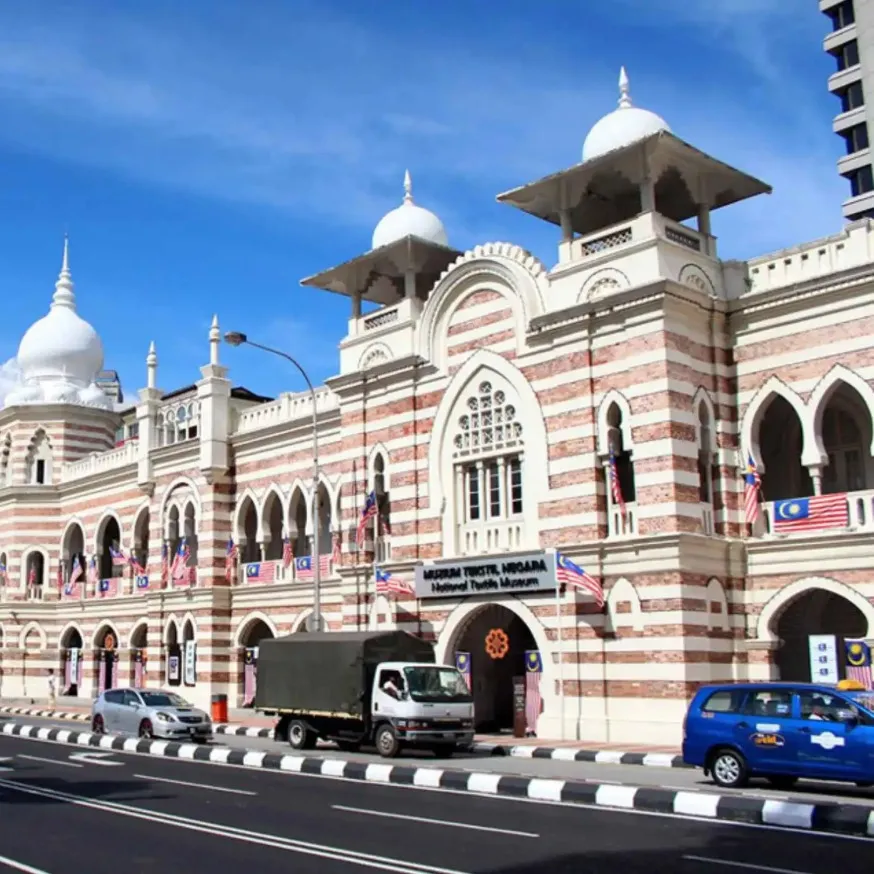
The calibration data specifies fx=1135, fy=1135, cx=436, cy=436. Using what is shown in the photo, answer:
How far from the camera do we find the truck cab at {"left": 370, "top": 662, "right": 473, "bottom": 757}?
21.0 meters

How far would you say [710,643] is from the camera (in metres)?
22.1

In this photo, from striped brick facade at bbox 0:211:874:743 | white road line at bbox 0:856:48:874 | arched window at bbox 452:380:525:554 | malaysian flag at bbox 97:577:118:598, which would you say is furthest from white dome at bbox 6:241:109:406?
white road line at bbox 0:856:48:874

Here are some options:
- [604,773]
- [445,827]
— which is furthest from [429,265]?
[445,827]

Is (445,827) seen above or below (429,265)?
below

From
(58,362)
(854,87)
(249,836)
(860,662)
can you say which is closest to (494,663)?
(860,662)

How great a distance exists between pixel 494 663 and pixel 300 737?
6010 mm

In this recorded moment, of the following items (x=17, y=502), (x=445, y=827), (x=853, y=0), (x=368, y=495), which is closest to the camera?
(x=445, y=827)

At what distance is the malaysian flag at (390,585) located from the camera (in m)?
26.8

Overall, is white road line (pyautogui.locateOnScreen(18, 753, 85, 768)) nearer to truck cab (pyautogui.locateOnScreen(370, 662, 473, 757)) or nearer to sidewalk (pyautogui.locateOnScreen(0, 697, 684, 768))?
truck cab (pyautogui.locateOnScreen(370, 662, 473, 757))

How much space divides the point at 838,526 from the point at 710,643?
331 cm

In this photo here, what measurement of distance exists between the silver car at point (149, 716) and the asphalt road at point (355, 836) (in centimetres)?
837

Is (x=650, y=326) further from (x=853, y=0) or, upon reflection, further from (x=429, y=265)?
(x=853, y=0)

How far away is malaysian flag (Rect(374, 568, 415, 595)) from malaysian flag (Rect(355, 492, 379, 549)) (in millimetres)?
1253

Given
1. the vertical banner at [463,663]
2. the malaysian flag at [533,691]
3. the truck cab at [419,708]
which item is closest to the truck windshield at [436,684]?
the truck cab at [419,708]
